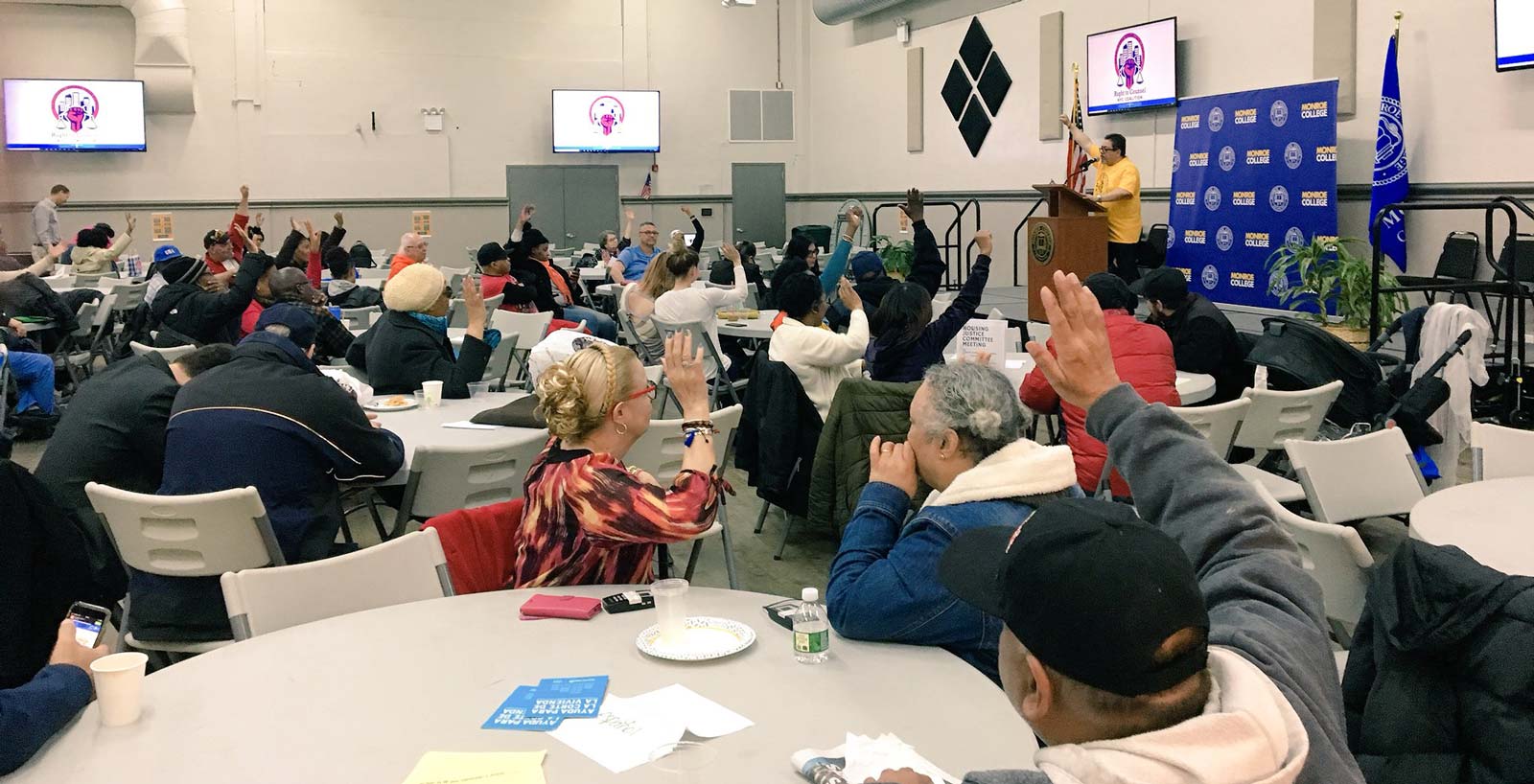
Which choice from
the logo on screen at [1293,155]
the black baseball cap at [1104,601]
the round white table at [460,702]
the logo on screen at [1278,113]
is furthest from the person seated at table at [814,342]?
the logo on screen at [1278,113]

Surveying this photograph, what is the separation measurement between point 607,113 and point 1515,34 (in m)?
11.0

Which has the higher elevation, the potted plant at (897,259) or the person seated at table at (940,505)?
the potted plant at (897,259)

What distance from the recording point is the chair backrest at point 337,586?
2.38 metres

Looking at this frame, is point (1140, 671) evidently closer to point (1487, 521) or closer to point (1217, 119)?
point (1487, 521)

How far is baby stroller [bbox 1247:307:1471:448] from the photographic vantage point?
517 cm

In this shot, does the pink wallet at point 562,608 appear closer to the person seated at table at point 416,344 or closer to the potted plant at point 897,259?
the person seated at table at point 416,344

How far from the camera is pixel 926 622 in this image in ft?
7.03

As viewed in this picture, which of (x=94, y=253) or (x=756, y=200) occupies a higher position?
(x=756, y=200)

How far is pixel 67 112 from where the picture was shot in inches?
559

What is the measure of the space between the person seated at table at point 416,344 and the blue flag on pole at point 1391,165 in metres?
6.74

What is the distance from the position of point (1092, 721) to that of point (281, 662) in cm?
157

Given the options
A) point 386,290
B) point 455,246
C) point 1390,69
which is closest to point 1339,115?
point 1390,69

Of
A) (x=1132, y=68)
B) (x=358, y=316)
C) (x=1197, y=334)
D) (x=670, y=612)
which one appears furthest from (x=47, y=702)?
(x=1132, y=68)

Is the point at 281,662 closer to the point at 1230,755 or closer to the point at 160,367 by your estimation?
the point at 1230,755
